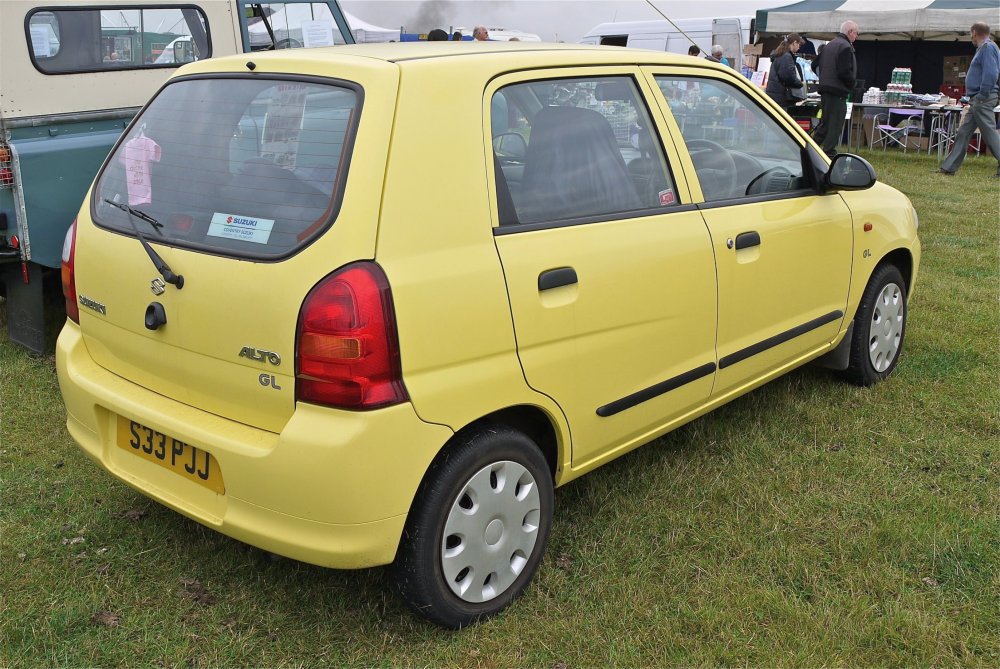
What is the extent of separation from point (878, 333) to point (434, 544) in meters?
2.96

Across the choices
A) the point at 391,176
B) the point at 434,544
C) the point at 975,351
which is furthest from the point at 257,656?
the point at 975,351

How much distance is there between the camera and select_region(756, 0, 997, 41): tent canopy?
49.1ft

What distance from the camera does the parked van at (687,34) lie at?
2103 cm

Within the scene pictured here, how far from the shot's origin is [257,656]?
262 centimetres

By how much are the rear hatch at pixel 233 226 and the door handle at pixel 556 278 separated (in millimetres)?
563

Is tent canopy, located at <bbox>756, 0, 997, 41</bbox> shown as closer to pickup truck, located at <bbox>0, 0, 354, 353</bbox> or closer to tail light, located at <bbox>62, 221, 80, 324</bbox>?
pickup truck, located at <bbox>0, 0, 354, 353</bbox>

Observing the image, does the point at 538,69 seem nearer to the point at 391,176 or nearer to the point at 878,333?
the point at 391,176

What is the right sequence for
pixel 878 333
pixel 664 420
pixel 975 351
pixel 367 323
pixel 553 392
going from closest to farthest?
pixel 367 323, pixel 553 392, pixel 664 420, pixel 878 333, pixel 975 351

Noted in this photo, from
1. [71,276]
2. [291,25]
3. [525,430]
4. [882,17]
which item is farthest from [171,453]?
[882,17]

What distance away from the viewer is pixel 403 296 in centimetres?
232

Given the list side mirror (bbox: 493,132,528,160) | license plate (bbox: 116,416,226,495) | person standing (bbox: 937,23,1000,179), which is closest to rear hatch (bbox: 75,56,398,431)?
license plate (bbox: 116,416,226,495)

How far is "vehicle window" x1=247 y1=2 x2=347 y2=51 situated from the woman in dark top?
357 inches

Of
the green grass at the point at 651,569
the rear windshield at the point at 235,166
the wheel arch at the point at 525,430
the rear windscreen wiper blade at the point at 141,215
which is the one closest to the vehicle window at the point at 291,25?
the green grass at the point at 651,569

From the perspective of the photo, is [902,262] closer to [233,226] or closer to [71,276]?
[233,226]
